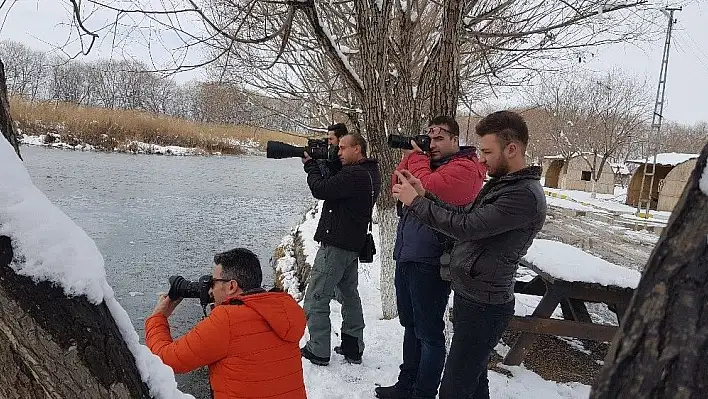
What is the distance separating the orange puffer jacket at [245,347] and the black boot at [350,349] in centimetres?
163

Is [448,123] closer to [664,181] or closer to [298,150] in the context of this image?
[298,150]

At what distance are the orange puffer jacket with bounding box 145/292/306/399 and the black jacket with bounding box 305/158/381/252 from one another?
1.41m

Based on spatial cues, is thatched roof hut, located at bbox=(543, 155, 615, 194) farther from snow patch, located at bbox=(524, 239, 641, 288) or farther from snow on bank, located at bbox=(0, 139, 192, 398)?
snow on bank, located at bbox=(0, 139, 192, 398)

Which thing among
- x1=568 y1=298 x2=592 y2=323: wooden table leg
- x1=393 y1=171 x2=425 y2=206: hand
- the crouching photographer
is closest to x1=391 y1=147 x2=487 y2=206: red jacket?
x1=393 y1=171 x2=425 y2=206: hand

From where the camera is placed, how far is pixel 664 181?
77.0 feet

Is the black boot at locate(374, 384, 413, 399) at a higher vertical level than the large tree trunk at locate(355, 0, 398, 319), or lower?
lower

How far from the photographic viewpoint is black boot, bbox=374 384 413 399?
326 centimetres

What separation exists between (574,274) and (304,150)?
220cm

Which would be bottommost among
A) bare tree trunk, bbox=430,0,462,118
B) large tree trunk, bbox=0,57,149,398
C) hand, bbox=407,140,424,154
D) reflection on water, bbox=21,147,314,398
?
reflection on water, bbox=21,147,314,398

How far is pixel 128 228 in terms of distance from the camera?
12.1 meters

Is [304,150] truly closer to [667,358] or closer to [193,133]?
[667,358]

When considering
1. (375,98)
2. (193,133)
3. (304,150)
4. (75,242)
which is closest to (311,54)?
(375,98)

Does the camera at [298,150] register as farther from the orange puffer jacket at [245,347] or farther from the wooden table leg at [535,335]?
the wooden table leg at [535,335]

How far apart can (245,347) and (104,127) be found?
99.3 ft
